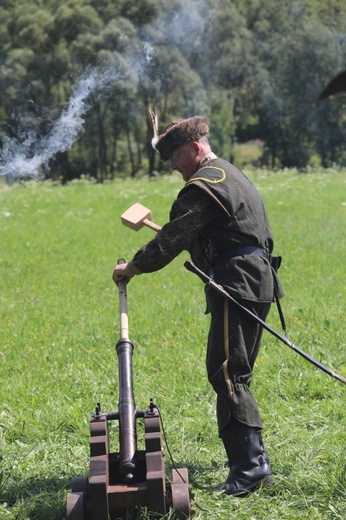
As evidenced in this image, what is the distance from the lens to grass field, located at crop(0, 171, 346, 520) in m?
4.72

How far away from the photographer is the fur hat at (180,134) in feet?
15.5

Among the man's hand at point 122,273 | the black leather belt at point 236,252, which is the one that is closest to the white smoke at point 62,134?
the man's hand at point 122,273

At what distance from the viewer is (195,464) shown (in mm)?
5141

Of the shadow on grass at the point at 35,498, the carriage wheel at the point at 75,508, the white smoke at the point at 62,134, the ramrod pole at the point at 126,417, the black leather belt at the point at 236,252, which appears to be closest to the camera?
the carriage wheel at the point at 75,508

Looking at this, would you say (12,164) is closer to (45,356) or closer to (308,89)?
(45,356)

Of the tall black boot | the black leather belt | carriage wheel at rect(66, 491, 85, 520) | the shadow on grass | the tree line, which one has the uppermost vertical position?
the black leather belt

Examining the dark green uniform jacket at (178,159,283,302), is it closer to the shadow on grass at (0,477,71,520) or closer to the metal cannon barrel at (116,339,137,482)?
the metal cannon barrel at (116,339,137,482)

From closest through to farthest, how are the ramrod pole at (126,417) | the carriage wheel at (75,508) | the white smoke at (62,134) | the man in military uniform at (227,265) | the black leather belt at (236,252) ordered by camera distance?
1. the carriage wheel at (75,508)
2. the ramrod pole at (126,417)
3. the man in military uniform at (227,265)
4. the black leather belt at (236,252)
5. the white smoke at (62,134)

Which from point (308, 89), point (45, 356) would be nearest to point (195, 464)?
point (45, 356)

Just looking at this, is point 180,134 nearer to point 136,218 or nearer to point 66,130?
point 136,218

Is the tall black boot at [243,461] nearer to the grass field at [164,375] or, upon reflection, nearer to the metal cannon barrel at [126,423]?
the grass field at [164,375]

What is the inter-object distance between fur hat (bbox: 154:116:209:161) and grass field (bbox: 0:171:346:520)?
203 cm

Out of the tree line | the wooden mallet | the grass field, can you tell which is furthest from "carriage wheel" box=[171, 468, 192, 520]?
the tree line

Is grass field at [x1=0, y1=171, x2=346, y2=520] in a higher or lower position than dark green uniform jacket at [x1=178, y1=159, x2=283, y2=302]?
lower
